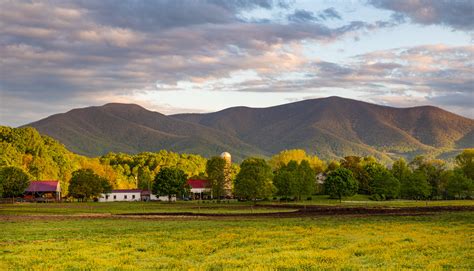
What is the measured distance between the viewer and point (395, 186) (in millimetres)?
142625

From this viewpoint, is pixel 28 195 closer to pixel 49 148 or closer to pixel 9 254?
pixel 49 148

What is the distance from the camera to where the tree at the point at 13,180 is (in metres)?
136

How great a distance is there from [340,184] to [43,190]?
284 ft

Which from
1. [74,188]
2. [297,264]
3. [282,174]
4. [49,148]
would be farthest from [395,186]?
[297,264]

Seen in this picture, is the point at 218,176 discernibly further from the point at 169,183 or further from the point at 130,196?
the point at 130,196

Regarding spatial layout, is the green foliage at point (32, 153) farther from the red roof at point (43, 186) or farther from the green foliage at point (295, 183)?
the green foliage at point (295, 183)

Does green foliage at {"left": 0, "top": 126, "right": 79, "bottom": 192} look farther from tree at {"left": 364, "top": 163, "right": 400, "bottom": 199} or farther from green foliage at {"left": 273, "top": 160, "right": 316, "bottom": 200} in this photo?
tree at {"left": 364, "top": 163, "right": 400, "bottom": 199}

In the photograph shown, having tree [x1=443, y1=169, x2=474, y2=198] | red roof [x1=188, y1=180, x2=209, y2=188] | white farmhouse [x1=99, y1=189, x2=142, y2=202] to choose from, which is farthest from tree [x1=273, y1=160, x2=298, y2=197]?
white farmhouse [x1=99, y1=189, x2=142, y2=202]

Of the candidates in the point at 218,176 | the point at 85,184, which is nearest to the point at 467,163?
the point at 218,176

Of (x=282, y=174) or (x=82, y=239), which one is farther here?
(x=282, y=174)

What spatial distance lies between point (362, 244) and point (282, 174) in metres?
108

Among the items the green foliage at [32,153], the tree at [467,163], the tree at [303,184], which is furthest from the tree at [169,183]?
the tree at [467,163]

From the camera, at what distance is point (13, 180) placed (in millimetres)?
137250

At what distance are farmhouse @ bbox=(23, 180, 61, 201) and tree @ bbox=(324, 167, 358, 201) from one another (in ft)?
261
